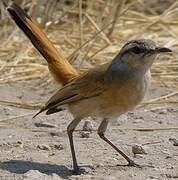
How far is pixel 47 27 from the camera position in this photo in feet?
32.1

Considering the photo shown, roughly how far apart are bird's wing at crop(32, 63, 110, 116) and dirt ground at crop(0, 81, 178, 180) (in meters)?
0.47

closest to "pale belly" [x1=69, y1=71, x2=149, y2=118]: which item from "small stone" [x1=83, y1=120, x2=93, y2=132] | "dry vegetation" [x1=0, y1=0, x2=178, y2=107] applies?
"small stone" [x1=83, y1=120, x2=93, y2=132]

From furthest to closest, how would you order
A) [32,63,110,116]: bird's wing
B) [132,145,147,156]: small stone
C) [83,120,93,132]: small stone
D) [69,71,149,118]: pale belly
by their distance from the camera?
[83,120,93,132]: small stone < [132,145,147,156]: small stone < [32,63,110,116]: bird's wing < [69,71,149,118]: pale belly

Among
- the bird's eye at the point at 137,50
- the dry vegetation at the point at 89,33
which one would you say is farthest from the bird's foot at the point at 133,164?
the dry vegetation at the point at 89,33

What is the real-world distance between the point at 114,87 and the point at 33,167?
0.85 m

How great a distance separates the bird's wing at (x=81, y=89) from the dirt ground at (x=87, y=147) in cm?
47

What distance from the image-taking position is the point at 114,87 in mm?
5430

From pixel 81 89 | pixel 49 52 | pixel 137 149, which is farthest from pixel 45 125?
pixel 81 89

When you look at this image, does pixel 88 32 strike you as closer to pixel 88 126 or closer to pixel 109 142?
pixel 88 126

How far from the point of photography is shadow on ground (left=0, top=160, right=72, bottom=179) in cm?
542

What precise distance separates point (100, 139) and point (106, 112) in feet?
3.01

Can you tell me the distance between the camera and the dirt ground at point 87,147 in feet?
17.8

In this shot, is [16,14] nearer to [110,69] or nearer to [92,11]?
[110,69]

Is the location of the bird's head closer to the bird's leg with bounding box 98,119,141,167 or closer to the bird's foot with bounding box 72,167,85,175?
the bird's leg with bounding box 98,119,141,167
